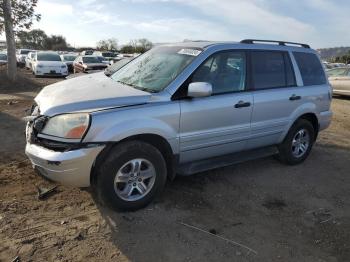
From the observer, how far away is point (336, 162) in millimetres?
6664

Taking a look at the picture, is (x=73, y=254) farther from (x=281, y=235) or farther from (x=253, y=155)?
(x=253, y=155)

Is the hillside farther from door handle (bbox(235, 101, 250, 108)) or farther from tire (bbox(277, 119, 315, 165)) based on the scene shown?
door handle (bbox(235, 101, 250, 108))

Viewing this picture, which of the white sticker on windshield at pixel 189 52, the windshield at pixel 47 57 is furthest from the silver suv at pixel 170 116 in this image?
the windshield at pixel 47 57

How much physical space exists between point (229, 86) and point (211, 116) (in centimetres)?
54

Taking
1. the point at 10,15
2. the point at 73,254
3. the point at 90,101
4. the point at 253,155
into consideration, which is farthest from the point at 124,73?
the point at 10,15

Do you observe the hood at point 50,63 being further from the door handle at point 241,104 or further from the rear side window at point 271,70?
the door handle at point 241,104

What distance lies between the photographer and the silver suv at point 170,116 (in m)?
3.89

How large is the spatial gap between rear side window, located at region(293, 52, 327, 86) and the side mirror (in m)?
2.34

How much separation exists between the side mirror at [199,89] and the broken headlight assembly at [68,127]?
Result: 1.17m

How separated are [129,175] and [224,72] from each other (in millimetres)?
1800

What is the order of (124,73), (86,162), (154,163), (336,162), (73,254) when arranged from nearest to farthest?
(73,254)
(86,162)
(154,163)
(124,73)
(336,162)

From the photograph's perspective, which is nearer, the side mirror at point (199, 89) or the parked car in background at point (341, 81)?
the side mirror at point (199, 89)

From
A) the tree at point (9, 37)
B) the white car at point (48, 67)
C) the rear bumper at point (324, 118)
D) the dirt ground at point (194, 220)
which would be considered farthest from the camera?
the white car at point (48, 67)

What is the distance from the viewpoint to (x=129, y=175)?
165 inches
